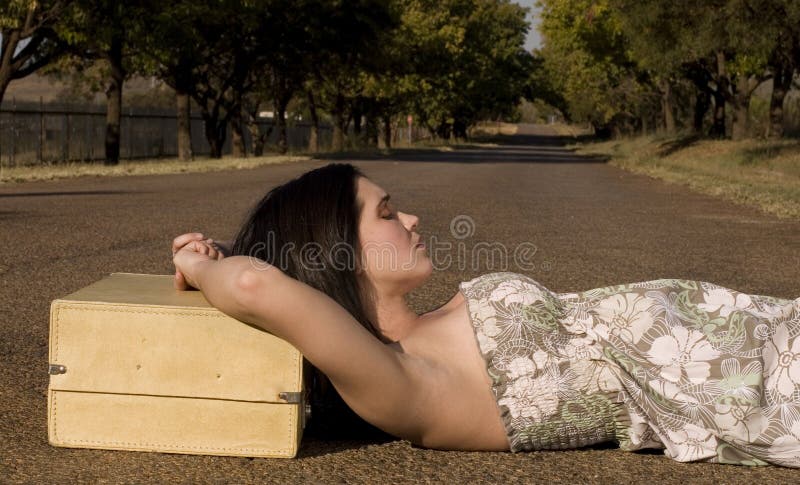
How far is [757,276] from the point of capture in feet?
27.0

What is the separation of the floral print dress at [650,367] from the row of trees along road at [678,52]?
19.9 m

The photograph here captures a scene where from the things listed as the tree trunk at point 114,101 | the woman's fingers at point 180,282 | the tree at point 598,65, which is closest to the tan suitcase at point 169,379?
the woman's fingers at point 180,282

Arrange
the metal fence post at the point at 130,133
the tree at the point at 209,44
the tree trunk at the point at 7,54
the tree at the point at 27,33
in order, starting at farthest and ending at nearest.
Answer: the metal fence post at the point at 130,133 < the tree at the point at 209,44 < the tree trunk at the point at 7,54 < the tree at the point at 27,33

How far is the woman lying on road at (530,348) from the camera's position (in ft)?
10.1

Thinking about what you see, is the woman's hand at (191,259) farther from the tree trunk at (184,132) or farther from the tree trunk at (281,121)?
the tree trunk at (281,121)

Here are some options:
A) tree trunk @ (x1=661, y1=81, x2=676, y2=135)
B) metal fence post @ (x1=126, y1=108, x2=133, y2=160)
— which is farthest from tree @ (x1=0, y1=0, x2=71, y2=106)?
tree trunk @ (x1=661, y1=81, x2=676, y2=135)

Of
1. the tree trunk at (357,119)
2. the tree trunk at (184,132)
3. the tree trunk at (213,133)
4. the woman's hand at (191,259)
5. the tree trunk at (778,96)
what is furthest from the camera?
the tree trunk at (357,119)

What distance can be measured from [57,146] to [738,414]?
96.8 feet

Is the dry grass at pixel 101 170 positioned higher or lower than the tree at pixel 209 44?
lower

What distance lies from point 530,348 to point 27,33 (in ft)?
72.1

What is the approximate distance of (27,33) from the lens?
22.9 meters

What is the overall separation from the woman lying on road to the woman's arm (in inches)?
0.5

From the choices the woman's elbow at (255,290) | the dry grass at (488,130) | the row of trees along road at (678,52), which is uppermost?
the row of trees along road at (678,52)

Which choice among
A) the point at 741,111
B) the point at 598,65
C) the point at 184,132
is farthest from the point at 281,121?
the point at 741,111
